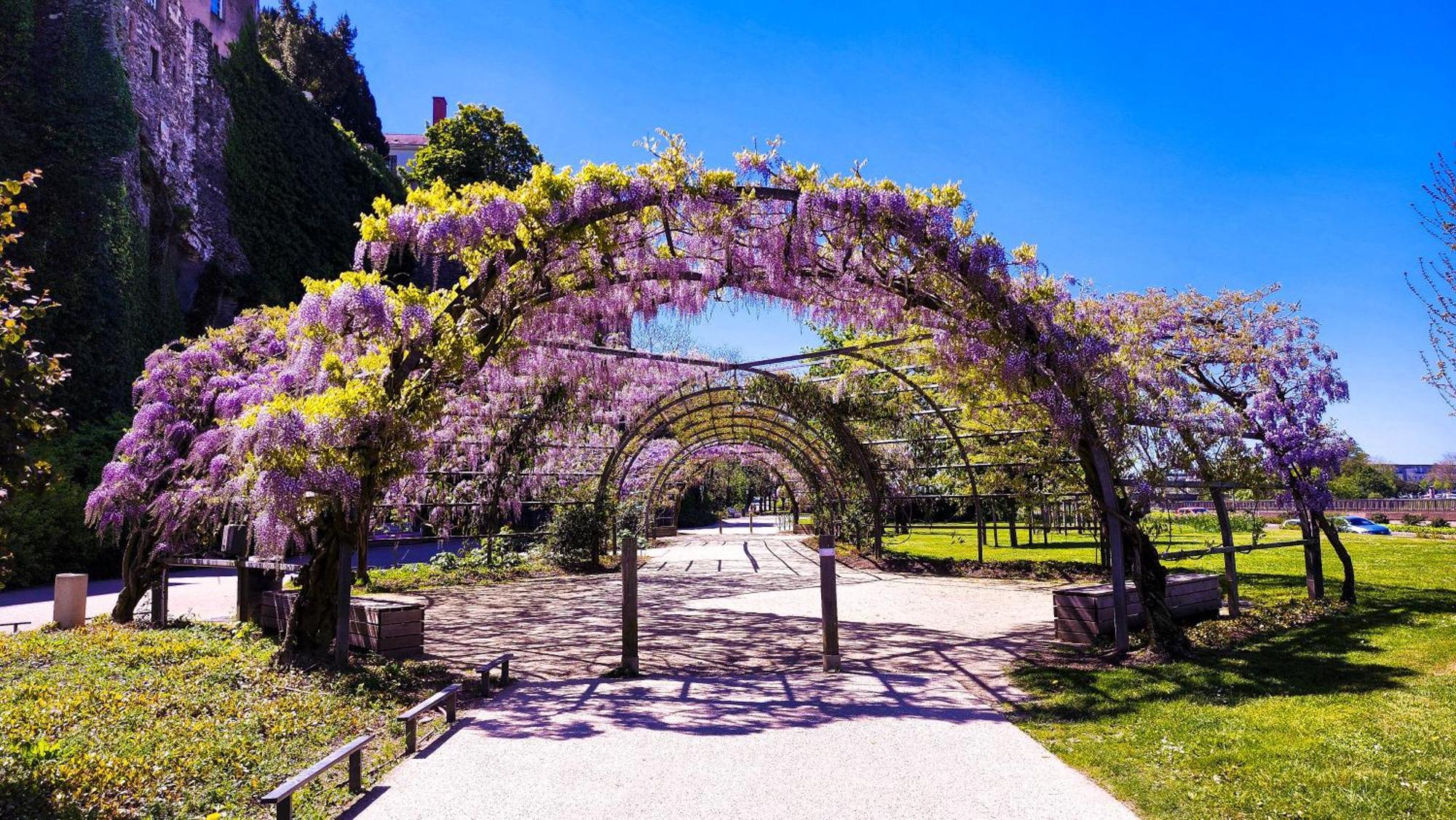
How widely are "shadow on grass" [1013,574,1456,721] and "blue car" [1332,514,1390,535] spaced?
2641cm

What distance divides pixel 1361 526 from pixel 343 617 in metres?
36.7

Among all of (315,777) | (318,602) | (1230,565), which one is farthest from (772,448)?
(315,777)

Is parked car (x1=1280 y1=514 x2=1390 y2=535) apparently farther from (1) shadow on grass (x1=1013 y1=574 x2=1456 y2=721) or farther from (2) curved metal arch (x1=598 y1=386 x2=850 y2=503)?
(1) shadow on grass (x1=1013 y1=574 x2=1456 y2=721)

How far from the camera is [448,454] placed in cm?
1616

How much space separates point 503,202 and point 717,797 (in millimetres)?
5497

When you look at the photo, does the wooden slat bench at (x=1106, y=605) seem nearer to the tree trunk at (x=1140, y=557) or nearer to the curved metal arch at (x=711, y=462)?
the tree trunk at (x=1140, y=557)

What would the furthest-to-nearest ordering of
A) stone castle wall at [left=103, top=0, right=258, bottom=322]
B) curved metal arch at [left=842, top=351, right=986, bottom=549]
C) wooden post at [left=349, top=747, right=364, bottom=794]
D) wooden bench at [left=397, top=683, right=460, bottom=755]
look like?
stone castle wall at [left=103, top=0, right=258, bottom=322], curved metal arch at [left=842, top=351, right=986, bottom=549], wooden bench at [left=397, top=683, right=460, bottom=755], wooden post at [left=349, top=747, right=364, bottom=794]

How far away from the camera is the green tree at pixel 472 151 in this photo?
38.8 m

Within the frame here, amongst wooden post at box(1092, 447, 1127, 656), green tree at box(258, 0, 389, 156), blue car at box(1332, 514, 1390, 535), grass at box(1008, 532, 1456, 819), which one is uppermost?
green tree at box(258, 0, 389, 156)

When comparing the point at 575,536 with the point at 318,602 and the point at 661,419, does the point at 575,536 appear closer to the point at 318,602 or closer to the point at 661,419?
the point at 661,419

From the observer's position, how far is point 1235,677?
20.0 feet

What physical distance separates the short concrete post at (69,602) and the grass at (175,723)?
1.36 m

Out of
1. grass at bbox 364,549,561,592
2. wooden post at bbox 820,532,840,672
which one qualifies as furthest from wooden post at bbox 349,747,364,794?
grass at bbox 364,549,561,592

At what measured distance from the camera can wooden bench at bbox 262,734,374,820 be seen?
3266 mm
